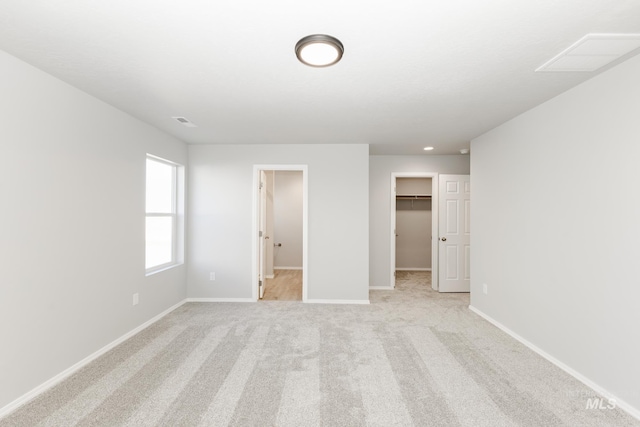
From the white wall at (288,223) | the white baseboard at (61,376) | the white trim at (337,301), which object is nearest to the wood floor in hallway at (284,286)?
the white trim at (337,301)

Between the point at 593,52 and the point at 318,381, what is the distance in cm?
301

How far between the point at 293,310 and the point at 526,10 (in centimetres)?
384

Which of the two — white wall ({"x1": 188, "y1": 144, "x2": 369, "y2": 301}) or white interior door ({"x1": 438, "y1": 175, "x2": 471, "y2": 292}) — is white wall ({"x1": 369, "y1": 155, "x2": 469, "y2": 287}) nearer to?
white interior door ({"x1": 438, "y1": 175, "x2": 471, "y2": 292})

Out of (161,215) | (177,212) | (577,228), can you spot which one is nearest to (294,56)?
(577,228)

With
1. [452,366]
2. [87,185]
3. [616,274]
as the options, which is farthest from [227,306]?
[616,274]

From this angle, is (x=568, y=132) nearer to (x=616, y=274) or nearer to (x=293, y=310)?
(x=616, y=274)

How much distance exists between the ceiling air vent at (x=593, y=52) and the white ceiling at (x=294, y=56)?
0.20 feet

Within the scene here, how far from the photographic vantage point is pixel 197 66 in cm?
217

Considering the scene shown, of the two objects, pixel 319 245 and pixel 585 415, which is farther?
pixel 319 245

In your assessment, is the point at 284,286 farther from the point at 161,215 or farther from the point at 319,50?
Result: the point at 319,50

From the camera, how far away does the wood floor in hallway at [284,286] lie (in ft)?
16.1

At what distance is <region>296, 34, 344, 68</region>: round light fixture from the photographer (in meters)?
1.79

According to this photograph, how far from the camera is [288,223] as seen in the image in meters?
7.61

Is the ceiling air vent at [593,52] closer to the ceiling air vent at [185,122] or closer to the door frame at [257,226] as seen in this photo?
the door frame at [257,226]
